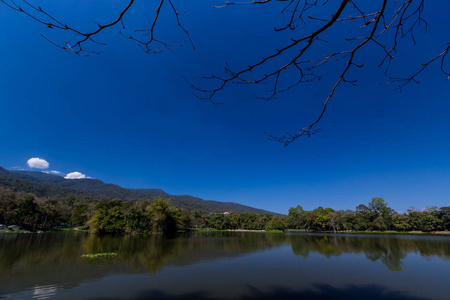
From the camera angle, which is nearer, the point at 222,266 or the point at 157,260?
the point at 222,266

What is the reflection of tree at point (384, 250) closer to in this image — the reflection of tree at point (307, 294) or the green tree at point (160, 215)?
the reflection of tree at point (307, 294)

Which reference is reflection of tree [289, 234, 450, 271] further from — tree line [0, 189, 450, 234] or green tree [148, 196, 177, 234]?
tree line [0, 189, 450, 234]

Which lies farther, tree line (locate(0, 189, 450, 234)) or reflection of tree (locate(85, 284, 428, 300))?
tree line (locate(0, 189, 450, 234))

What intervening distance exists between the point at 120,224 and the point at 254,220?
43.9 metres

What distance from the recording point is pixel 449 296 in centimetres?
716

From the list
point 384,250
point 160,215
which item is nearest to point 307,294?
point 384,250

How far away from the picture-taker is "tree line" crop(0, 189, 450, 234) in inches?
1357

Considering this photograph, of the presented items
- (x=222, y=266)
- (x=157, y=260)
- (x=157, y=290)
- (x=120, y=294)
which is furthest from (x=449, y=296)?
(x=157, y=260)

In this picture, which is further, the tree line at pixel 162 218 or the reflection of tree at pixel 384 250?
the tree line at pixel 162 218

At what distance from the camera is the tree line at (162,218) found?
3447 cm

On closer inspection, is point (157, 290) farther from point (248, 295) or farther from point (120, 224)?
point (120, 224)

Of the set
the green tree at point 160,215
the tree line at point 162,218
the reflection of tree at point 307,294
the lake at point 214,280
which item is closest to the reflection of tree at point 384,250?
the lake at point 214,280

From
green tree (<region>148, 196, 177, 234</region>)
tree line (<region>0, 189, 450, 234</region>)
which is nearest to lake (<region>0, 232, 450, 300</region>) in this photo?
green tree (<region>148, 196, 177, 234</region>)

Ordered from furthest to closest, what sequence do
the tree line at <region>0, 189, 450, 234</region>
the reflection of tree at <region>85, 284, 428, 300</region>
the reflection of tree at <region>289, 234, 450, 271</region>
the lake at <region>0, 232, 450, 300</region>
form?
1. the tree line at <region>0, 189, 450, 234</region>
2. the reflection of tree at <region>289, 234, 450, 271</region>
3. the lake at <region>0, 232, 450, 300</region>
4. the reflection of tree at <region>85, 284, 428, 300</region>
